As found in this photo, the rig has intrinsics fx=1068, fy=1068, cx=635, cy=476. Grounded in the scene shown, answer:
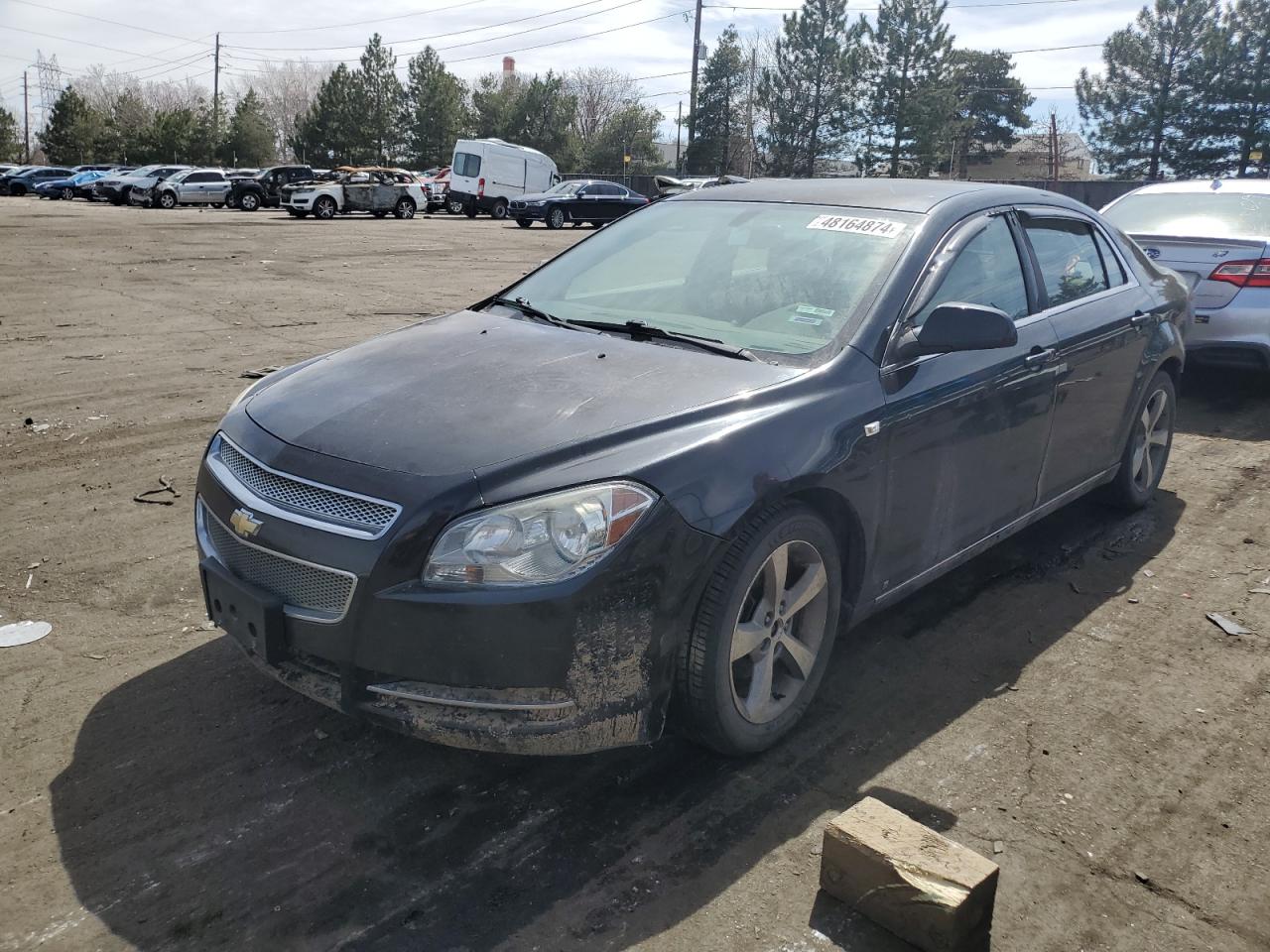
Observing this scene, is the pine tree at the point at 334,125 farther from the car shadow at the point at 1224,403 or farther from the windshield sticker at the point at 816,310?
the windshield sticker at the point at 816,310

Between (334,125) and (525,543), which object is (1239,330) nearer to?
(525,543)

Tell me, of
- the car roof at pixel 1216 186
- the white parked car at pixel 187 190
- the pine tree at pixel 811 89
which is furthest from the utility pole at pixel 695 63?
the car roof at pixel 1216 186

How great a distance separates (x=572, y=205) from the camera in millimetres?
34188

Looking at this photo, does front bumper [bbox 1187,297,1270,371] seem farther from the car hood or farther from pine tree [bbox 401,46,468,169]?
pine tree [bbox 401,46,468,169]

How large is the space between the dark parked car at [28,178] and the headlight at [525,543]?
190ft

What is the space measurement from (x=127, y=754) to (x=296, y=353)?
661 centimetres

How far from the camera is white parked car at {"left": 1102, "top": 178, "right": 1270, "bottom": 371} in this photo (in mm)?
7785

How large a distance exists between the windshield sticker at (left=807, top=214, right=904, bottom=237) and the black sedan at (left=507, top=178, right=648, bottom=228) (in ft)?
98.4

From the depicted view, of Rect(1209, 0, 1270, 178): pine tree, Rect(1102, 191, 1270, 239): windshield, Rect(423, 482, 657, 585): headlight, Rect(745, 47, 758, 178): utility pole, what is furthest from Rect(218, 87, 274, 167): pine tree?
Rect(423, 482, 657, 585): headlight

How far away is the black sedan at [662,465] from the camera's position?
2.76 metres

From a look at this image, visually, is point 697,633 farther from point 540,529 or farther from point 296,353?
point 296,353

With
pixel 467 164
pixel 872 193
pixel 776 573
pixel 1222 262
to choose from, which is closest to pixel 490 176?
pixel 467 164

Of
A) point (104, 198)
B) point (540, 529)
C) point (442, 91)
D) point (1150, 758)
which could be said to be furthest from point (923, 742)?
point (442, 91)

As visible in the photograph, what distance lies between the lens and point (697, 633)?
118 inches
